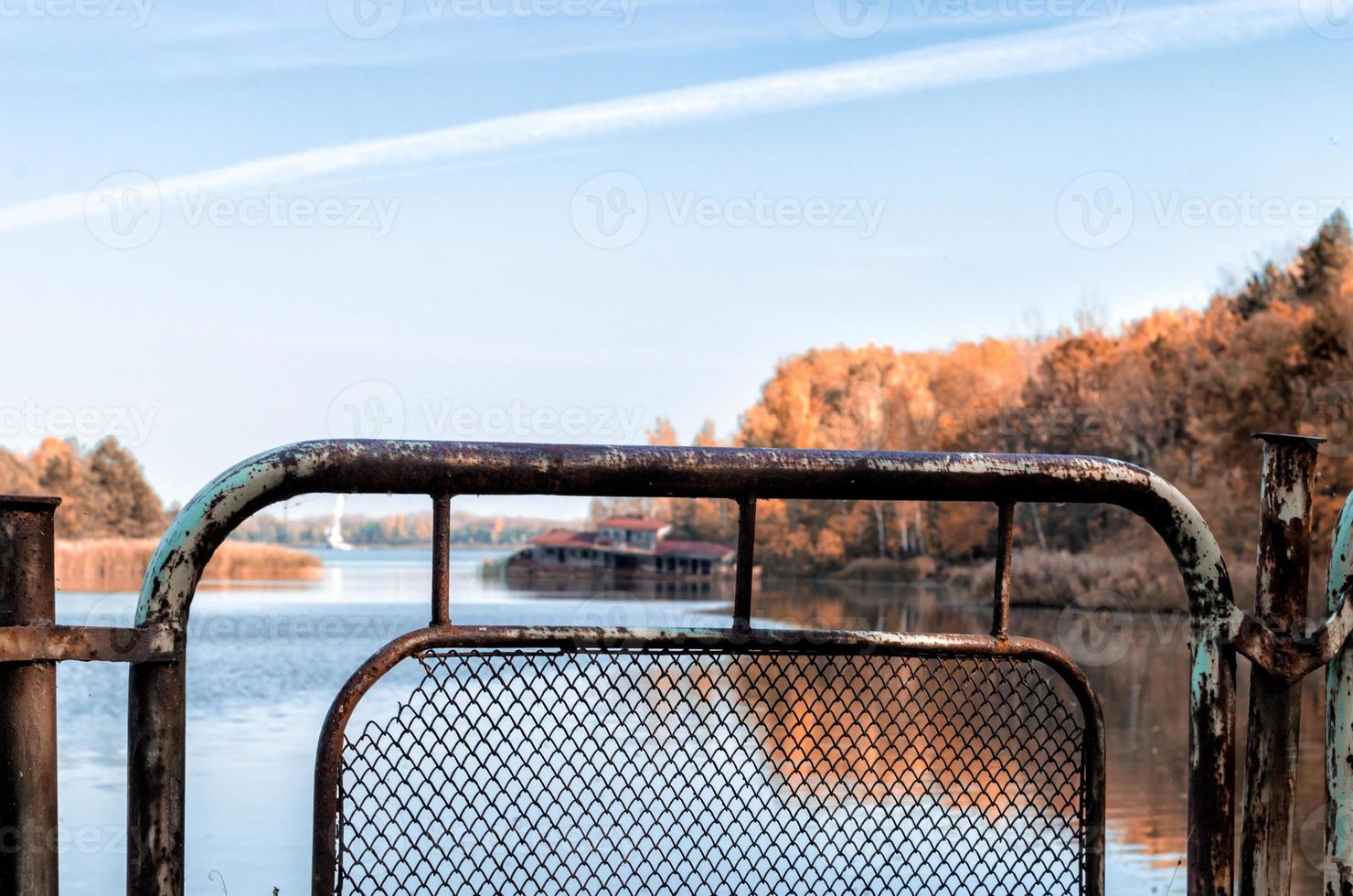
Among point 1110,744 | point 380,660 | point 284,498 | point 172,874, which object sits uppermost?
point 284,498

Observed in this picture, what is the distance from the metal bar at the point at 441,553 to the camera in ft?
8.52

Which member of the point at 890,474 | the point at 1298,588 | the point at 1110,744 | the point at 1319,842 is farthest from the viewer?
the point at 1110,744

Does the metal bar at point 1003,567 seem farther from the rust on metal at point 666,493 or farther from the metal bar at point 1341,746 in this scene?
the metal bar at point 1341,746

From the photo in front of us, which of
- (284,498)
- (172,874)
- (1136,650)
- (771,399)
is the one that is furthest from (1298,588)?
(771,399)

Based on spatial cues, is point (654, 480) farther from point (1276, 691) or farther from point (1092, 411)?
point (1092, 411)

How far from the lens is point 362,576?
326 feet

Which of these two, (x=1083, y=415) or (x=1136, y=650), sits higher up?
(x=1083, y=415)

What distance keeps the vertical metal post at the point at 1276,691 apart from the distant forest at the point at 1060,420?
26.9 ft

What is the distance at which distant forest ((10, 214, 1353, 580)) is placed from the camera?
41594 millimetres

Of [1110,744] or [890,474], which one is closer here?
[890,474]

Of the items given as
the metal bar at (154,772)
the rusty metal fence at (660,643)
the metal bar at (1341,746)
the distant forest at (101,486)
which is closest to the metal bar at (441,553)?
the rusty metal fence at (660,643)

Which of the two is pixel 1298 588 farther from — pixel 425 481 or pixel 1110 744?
pixel 1110 744

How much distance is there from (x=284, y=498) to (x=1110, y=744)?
69.4 feet

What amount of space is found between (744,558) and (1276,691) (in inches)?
46.3
